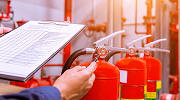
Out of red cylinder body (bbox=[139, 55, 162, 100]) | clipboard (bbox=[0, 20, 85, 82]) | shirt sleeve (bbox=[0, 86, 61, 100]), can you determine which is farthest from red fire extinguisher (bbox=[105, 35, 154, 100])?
shirt sleeve (bbox=[0, 86, 61, 100])

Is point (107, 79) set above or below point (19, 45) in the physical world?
below

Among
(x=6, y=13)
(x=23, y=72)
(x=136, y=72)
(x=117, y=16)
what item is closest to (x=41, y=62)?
(x=23, y=72)

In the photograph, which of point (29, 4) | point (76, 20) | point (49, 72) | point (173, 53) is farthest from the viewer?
point (76, 20)

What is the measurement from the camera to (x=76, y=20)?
3426 mm

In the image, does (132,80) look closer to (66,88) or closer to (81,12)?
(66,88)

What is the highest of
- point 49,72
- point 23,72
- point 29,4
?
point 29,4

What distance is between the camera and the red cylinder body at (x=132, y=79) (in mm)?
665

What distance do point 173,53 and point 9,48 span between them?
238 cm

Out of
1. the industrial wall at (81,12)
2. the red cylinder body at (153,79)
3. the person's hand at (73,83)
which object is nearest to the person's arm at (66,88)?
the person's hand at (73,83)

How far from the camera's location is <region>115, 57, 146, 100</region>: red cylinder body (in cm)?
67

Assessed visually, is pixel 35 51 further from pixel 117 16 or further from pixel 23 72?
pixel 117 16

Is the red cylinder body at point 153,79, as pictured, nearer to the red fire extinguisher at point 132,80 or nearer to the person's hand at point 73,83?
the red fire extinguisher at point 132,80

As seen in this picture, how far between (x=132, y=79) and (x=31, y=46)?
0.43 meters

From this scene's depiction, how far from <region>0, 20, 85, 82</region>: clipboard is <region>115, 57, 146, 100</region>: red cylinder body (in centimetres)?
30
